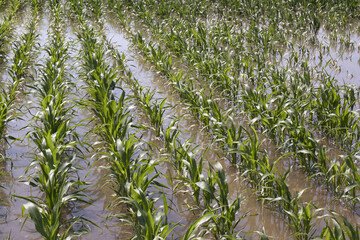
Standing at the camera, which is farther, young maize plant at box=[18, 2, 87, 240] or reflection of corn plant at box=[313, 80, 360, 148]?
reflection of corn plant at box=[313, 80, 360, 148]

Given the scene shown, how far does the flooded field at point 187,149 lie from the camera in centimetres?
312

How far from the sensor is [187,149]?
364cm

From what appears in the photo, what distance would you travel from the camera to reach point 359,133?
14.3 feet

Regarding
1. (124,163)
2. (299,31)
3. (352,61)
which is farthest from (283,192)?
(299,31)

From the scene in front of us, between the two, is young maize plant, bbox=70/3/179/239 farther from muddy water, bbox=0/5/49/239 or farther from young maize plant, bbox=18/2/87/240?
muddy water, bbox=0/5/49/239

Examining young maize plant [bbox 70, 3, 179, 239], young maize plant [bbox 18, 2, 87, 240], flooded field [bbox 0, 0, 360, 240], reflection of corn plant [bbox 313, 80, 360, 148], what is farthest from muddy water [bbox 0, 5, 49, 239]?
reflection of corn plant [bbox 313, 80, 360, 148]

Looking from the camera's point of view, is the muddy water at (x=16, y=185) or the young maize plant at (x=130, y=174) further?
the muddy water at (x=16, y=185)

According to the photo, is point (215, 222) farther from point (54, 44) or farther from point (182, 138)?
point (54, 44)

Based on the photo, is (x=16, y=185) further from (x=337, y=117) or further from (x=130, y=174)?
(x=337, y=117)

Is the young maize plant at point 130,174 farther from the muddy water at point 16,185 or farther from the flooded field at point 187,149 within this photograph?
the muddy water at point 16,185

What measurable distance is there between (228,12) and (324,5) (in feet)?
8.61

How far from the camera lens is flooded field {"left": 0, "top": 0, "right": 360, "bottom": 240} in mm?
3115

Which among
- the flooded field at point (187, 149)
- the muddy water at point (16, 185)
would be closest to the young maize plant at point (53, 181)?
the flooded field at point (187, 149)

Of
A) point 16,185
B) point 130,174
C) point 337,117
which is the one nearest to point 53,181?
point 130,174
